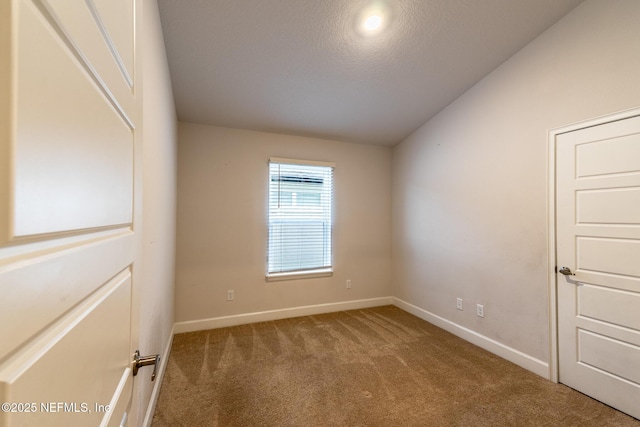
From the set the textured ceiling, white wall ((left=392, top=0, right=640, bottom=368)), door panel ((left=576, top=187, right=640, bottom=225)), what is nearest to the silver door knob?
white wall ((left=392, top=0, right=640, bottom=368))

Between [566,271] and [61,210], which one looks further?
[566,271]

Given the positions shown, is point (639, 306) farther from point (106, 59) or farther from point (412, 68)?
point (106, 59)

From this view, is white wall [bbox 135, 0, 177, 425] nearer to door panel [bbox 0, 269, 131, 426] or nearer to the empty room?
the empty room

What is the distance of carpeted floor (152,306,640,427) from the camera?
175 centimetres

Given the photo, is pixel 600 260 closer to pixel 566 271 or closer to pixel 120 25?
pixel 566 271

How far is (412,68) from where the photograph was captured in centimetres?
248

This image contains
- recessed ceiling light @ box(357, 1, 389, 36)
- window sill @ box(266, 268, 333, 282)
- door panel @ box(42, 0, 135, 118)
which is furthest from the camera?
window sill @ box(266, 268, 333, 282)

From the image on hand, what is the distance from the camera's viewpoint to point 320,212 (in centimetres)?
364

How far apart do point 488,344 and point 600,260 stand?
48.6 inches

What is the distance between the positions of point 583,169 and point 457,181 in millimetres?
1069

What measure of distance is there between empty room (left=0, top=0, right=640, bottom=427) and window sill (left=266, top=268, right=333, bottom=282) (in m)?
0.03

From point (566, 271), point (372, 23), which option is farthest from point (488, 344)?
point (372, 23)

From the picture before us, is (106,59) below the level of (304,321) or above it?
above

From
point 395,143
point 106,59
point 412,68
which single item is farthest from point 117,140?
point 395,143
